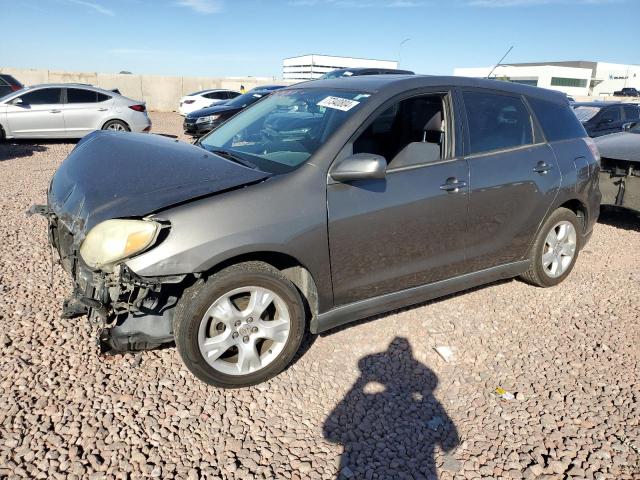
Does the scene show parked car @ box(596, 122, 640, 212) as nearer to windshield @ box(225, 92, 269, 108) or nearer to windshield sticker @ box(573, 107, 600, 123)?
windshield sticker @ box(573, 107, 600, 123)

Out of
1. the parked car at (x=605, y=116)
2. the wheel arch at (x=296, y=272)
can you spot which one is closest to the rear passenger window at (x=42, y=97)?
the wheel arch at (x=296, y=272)

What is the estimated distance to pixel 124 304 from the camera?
2566 millimetres

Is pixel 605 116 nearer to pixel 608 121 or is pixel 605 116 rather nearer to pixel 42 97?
pixel 608 121

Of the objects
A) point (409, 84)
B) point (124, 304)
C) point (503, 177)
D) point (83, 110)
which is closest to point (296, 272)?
point (124, 304)

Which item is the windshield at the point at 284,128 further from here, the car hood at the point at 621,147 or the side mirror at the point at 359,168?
the car hood at the point at 621,147

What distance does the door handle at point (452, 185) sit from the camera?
343 centimetres

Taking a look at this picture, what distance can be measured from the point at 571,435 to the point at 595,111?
11.7 m

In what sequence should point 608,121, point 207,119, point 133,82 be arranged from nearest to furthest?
1. point 608,121
2. point 207,119
3. point 133,82

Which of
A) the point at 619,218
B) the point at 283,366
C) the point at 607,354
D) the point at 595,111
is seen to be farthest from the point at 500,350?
the point at 595,111

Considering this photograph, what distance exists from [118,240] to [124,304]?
0.34 meters

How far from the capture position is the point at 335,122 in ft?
10.7

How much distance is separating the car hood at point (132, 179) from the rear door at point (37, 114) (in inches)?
393

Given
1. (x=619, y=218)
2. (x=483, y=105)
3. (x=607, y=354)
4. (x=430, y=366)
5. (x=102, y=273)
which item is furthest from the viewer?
(x=619, y=218)

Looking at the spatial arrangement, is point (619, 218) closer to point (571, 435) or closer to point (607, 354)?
point (607, 354)
